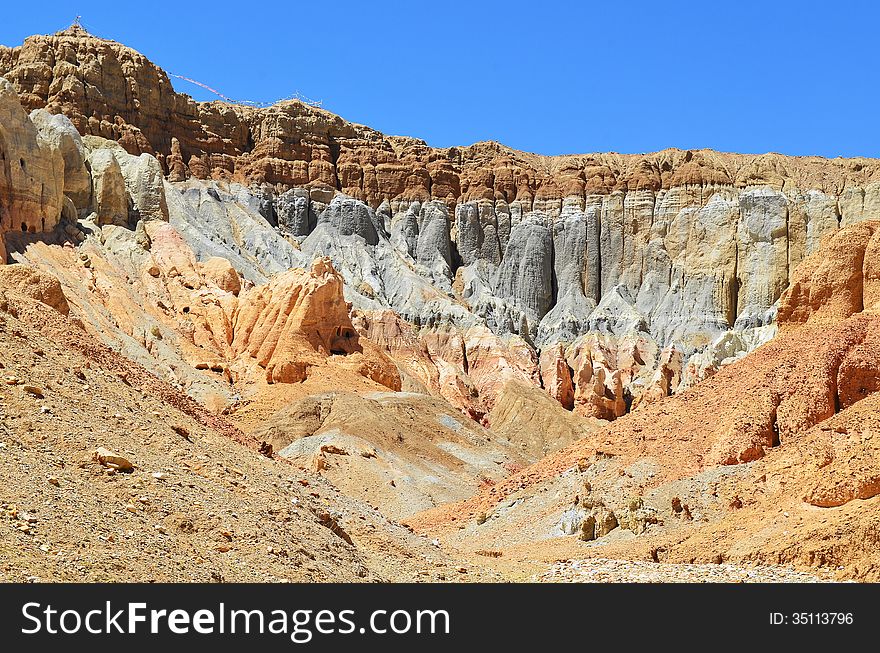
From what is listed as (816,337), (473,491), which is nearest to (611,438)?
(816,337)

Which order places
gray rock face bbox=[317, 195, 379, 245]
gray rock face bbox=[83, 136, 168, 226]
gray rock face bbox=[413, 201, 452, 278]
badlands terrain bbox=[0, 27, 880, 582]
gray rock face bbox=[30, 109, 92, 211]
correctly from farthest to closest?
gray rock face bbox=[413, 201, 452, 278] < gray rock face bbox=[317, 195, 379, 245] < gray rock face bbox=[83, 136, 168, 226] < gray rock face bbox=[30, 109, 92, 211] < badlands terrain bbox=[0, 27, 880, 582]

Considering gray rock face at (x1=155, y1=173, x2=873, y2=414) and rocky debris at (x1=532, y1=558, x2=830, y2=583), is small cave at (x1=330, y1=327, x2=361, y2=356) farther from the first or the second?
rocky debris at (x1=532, y1=558, x2=830, y2=583)

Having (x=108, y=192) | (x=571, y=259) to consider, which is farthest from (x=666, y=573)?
(x=571, y=259)

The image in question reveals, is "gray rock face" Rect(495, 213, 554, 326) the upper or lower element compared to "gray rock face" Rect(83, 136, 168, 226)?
upper

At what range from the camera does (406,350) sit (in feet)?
271

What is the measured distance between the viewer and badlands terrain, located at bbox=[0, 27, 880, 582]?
18.5 metres

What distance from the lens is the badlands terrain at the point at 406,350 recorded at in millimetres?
18516

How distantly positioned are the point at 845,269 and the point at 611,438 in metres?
8.06

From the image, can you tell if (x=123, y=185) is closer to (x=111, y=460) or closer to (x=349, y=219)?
(x=349, y=219)

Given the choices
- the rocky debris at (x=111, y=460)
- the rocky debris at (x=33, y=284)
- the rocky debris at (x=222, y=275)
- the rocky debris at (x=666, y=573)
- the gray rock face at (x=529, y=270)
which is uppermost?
the gray rock face at (x=529, y=270)

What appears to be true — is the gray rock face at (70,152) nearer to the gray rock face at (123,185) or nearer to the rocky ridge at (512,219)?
the gray rock face at (123,185)

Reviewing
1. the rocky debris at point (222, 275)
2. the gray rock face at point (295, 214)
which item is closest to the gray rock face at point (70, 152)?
the rocky debris at point (222, 275)

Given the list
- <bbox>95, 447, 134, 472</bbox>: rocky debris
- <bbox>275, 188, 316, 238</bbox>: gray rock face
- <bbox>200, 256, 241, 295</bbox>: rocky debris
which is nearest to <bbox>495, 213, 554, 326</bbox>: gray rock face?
<bbox>275, 188, 316, 238</bbox>: gray rock face

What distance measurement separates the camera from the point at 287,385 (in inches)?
2450
